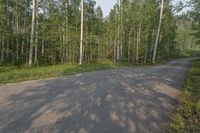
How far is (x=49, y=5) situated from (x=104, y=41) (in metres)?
17.1

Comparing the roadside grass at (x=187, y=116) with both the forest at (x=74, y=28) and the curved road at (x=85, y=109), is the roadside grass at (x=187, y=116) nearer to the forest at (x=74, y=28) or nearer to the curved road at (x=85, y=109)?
the curved road at (x=85, y=109)

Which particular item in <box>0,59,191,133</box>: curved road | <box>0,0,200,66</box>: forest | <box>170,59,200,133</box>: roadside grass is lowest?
<box>170,59,200,133</box>: roadside grass

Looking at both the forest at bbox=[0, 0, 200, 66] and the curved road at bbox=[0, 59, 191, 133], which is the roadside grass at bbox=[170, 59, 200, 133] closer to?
the curved road at bbox=[0, 59, 191, 133]

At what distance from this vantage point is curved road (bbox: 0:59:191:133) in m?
5.76

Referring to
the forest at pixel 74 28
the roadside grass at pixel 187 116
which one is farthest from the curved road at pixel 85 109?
the forest at pixel 74 28

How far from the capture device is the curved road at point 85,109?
5.76 metres

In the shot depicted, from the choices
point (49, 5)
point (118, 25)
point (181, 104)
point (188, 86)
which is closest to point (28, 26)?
point (49, 5)

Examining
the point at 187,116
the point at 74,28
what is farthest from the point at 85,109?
the point at 74,28

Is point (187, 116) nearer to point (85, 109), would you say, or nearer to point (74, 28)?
point (85, 109)

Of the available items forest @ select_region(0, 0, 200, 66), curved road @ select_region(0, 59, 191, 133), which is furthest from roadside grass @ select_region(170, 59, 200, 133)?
forest @ select_region(0, 0, 200, 66)

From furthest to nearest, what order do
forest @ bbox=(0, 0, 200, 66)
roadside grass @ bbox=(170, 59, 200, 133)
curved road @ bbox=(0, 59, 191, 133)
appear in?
A: 1. forest @ bbox=(0, 0, 200, 66)
2. roadside grass @ bbox=(170, 59, 200, 133)
3. curved road @ bbox=(0, 59, 191, 133)

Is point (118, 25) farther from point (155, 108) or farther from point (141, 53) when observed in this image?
point (155, 108)

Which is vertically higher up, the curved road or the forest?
the forest

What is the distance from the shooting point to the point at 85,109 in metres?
7.27
